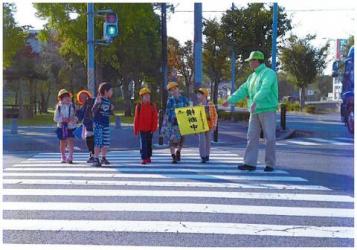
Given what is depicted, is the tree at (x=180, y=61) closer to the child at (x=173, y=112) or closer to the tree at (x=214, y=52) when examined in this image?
the tree at (x=214, y=52)

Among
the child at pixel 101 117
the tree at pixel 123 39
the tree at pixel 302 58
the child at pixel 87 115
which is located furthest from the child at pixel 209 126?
the tree at pixel 302 58

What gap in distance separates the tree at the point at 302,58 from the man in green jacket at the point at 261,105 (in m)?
35.3

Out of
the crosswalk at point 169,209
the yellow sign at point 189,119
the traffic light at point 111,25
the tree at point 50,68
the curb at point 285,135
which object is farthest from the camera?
the tree at point 50,68

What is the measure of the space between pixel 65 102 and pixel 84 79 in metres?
32.8

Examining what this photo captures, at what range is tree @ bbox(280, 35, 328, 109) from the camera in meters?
43.5

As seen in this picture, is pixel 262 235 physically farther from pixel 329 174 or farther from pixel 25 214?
pixel 329 174

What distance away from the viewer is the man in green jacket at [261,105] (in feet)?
28.8

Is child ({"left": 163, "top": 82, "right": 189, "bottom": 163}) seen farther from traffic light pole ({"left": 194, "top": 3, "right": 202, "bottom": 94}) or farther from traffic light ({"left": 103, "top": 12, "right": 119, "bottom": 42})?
traffic light ({"left": 103, "top": 12, "right": 119, "bottom": 42})

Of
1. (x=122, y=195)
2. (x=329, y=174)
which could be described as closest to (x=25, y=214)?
(x=122, y=195)

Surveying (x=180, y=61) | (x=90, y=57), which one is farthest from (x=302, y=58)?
(x=90, y=57)

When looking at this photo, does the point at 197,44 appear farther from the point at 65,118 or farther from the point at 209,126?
the point at 65,118

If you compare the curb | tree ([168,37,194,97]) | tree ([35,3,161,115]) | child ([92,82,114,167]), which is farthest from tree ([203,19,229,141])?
child ([92,82,114,167])

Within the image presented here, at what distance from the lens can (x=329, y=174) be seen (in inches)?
360

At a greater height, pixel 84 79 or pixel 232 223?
pixel 84 79
